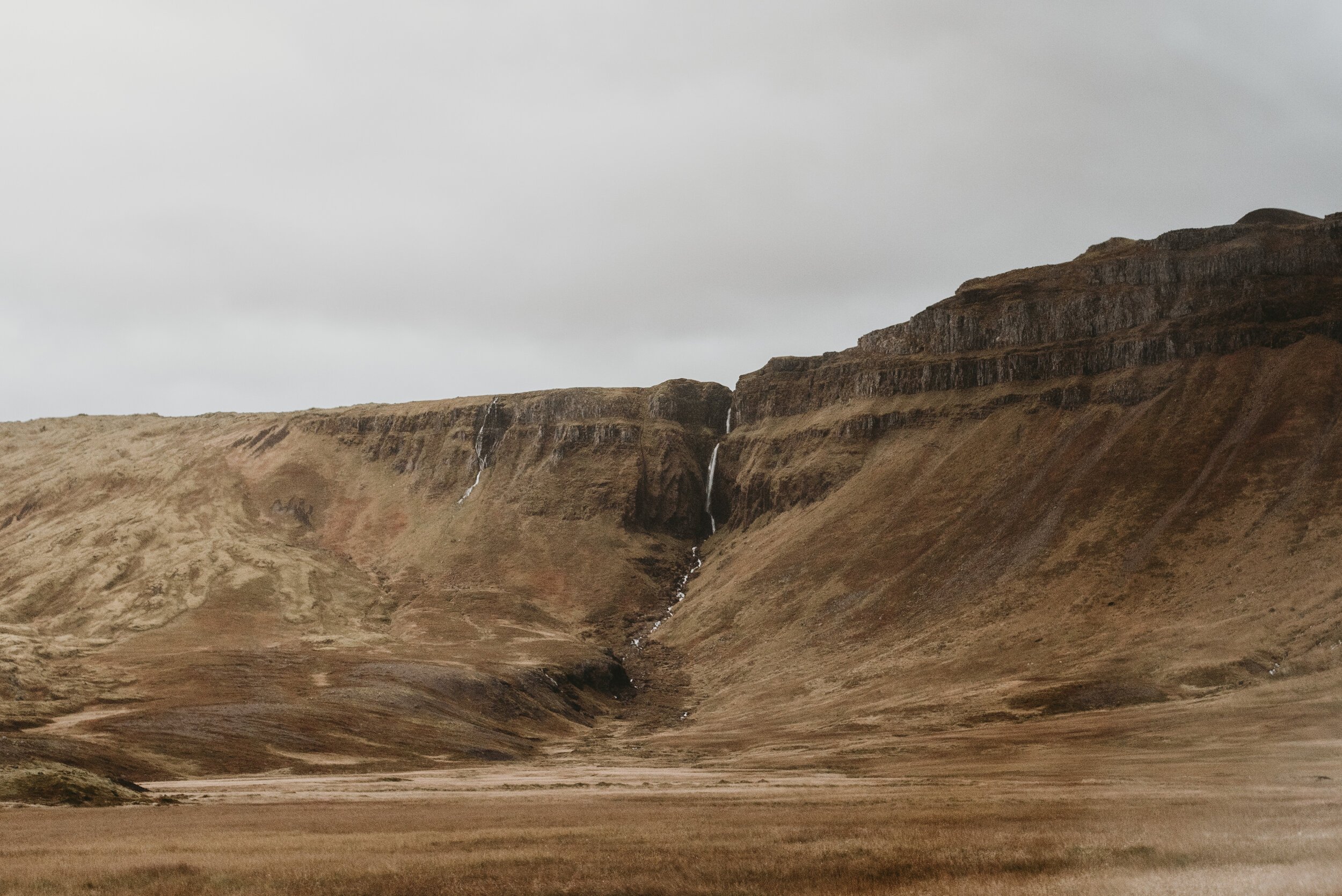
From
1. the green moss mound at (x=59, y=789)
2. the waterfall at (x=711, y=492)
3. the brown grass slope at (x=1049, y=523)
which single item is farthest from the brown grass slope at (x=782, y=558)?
the green moss mound at (x=59, y=789)

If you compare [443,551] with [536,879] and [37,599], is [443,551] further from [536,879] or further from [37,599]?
[536,879]

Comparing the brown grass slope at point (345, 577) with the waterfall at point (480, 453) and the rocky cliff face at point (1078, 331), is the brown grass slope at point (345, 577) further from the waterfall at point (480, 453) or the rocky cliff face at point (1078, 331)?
the rocky cliff face at point (1078, 331)

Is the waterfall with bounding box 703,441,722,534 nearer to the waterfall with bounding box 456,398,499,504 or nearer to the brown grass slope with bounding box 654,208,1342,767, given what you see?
the brown grass slope with bounding box 654,208,1342,767

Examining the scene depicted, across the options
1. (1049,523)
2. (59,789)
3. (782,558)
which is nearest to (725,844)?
(59,789)

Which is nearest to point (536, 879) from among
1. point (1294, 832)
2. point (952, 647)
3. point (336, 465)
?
point (1294, 832)

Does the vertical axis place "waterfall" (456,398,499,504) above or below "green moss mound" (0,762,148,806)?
above

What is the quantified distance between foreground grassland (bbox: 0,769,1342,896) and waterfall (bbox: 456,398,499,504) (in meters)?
128

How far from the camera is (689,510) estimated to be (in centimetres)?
17312

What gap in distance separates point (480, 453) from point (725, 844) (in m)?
152

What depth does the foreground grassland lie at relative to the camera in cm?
2280

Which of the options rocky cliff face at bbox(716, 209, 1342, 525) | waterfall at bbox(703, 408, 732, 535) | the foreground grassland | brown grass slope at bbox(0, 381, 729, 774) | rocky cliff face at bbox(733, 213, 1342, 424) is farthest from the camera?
waterfall at bbox(703, 408, 732, 535)

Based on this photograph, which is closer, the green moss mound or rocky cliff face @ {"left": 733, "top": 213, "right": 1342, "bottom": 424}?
the green moss mound

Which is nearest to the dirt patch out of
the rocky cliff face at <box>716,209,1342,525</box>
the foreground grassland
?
the foreground grassland

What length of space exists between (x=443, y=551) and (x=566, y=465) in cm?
2435
